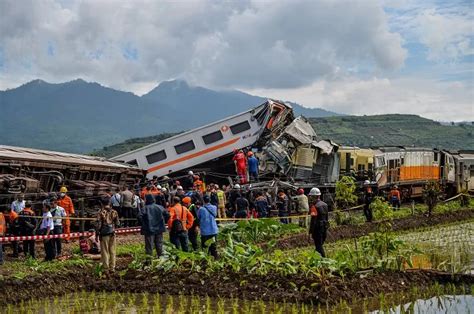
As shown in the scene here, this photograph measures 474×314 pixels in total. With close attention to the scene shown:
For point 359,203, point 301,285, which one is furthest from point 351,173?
point 301,285

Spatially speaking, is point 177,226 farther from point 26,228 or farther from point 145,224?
point 26,228

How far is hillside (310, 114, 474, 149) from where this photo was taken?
446ft

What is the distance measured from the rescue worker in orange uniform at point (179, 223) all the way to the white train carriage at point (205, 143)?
15025 millimetres

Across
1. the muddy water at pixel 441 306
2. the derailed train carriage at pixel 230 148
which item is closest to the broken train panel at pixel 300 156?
the derailed train carriage at pixel 230 148

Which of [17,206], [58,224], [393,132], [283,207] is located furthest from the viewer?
[393,132]

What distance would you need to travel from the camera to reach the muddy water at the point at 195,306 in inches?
460

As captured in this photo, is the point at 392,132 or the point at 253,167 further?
the point at 392,132

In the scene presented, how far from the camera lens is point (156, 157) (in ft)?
107

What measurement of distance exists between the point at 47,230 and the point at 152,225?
110 inches

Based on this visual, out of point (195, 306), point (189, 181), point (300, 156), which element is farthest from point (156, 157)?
point (195, 306)

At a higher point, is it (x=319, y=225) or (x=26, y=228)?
(x=319, y=225)

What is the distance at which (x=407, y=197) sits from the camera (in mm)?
39094

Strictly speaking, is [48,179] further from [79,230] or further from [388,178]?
[388,178]

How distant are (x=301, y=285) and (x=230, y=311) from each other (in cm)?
170
